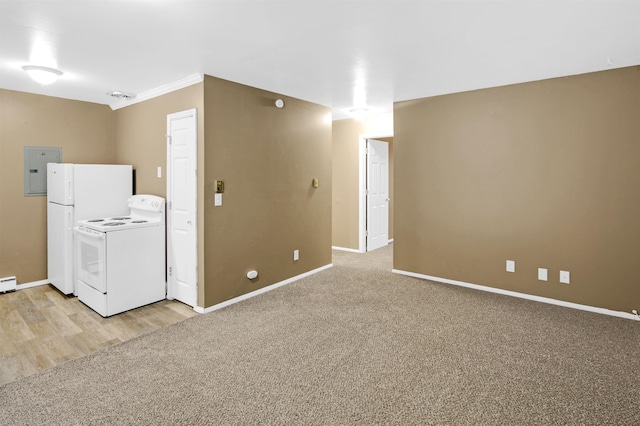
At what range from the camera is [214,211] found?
145 inches

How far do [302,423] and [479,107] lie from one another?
3.86m

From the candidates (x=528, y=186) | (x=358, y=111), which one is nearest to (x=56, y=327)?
(x=358, y=111)

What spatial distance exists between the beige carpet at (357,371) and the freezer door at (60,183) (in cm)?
215

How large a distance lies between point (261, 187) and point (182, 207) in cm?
91

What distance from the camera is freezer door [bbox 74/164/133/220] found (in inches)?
162

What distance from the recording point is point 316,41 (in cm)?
272

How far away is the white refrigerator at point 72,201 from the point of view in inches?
161

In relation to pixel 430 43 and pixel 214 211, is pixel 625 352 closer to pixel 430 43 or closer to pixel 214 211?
pixel 430 43

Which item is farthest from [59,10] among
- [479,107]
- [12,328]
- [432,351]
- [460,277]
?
[460,277]

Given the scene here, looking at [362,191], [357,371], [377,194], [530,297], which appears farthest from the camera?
[377,194]

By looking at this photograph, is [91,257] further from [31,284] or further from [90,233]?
[31,284]

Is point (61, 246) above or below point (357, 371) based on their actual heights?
above

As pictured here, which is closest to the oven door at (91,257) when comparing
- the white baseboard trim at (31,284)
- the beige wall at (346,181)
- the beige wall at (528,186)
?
the white baseboard trim at (31,284)

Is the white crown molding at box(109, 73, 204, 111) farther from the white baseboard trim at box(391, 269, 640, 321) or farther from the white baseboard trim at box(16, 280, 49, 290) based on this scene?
the white baseboard trim at box(391, 269, 640, 321)
